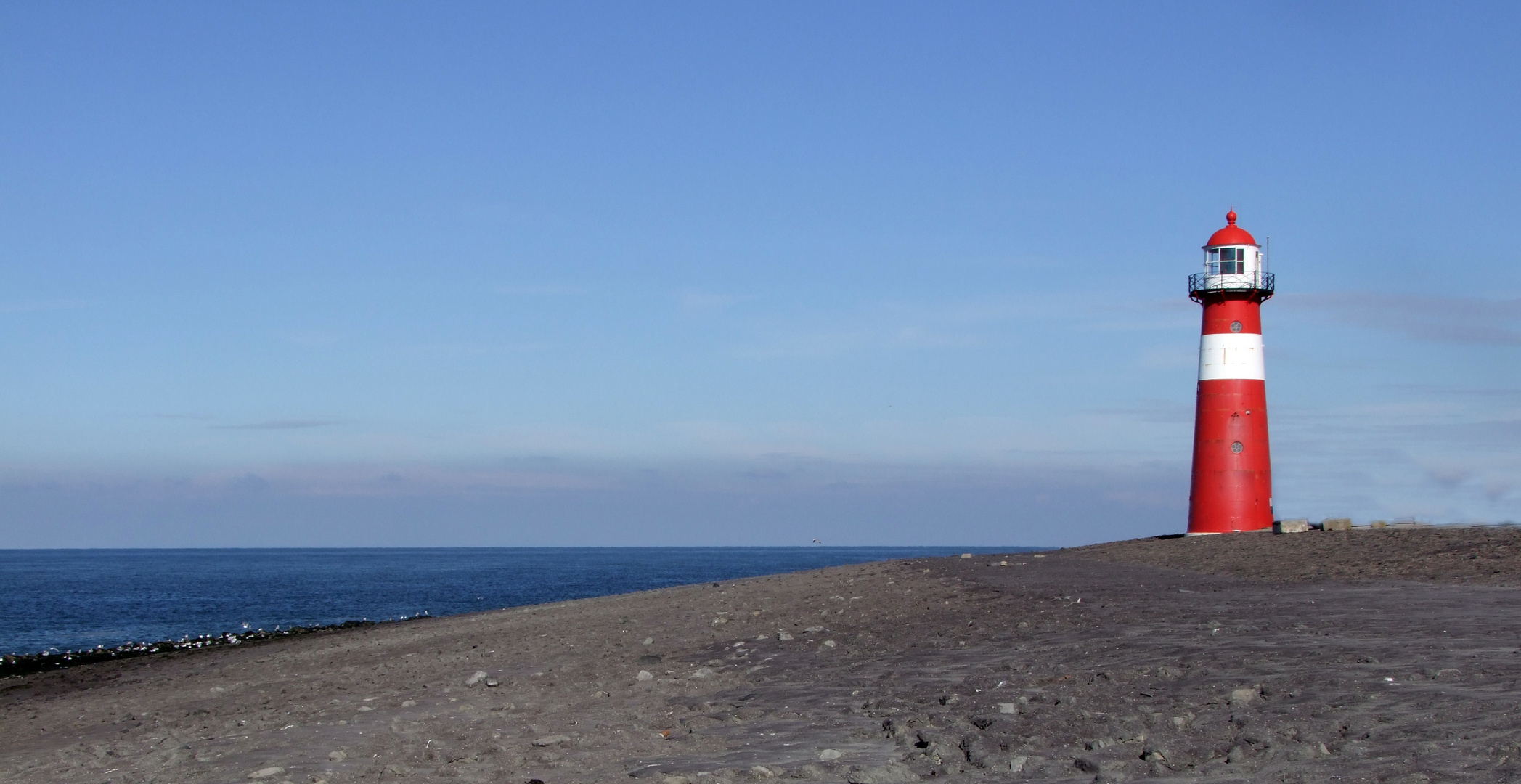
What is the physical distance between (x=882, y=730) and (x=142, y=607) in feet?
197

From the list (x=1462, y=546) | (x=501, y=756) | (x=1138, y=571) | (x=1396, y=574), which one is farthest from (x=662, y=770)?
(x=1462, y=546)

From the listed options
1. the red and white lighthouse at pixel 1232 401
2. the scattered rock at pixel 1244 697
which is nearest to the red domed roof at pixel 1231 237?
the red and white lighthouse at pixel 1232 401

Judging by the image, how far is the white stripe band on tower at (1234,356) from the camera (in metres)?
34.0

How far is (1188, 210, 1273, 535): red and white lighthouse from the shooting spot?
111 feet

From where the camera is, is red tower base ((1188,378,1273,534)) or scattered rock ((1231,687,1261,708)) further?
red tower base ((1188,378,1273,534))

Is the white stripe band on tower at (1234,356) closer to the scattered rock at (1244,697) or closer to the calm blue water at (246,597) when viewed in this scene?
the scattered rock at (1244,697)

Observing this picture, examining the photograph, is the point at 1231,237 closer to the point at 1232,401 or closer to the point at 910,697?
the point at 1232,401

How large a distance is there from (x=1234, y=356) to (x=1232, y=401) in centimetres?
116

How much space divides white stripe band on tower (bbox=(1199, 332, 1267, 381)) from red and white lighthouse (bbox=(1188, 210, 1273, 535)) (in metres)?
0.02

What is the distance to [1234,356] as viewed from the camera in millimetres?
34000

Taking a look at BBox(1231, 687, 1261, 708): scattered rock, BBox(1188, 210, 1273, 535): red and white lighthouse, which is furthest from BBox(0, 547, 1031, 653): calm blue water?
BBox(1231, 687, 1261, 708): scattered rock

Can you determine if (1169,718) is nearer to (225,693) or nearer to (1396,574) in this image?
(1396,574)

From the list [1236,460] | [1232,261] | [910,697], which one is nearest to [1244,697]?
[910,697]

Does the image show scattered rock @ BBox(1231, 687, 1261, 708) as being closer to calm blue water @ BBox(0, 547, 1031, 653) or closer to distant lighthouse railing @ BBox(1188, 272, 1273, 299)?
distant lighthouse railing @ BBox(1188, 272, 1273, 299)
